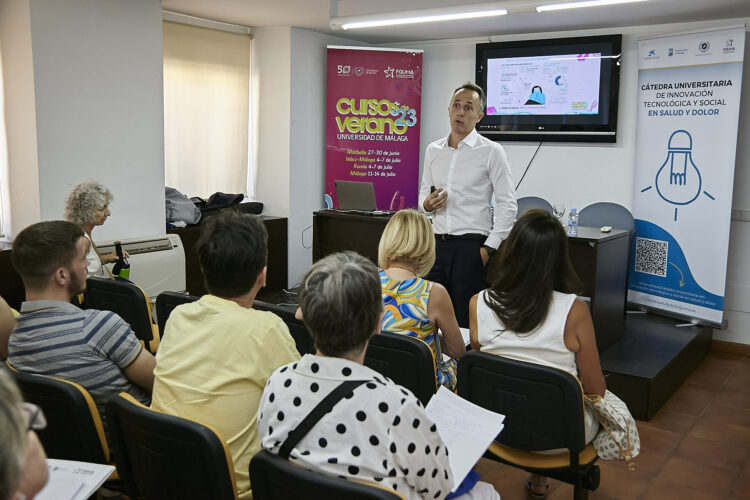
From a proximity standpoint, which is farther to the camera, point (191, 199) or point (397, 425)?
point (191, 199)

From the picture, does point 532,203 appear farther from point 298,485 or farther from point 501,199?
point 298,485

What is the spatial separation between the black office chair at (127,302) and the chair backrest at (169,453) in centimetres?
132

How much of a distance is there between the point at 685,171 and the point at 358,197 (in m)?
2.62

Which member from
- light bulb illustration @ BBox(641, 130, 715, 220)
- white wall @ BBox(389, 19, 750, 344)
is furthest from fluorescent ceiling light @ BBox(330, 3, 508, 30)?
light bulb illustration @ BBox(641, 130, 715, 220)

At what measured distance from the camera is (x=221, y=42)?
6289 millimetres

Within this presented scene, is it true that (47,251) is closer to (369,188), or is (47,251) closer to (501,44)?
(369,188)

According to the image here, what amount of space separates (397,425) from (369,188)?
14.1 ft

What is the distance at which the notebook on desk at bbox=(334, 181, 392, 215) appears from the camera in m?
5.50

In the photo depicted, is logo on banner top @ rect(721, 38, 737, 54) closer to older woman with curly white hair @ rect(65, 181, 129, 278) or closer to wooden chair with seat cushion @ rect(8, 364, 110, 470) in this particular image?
older woman with curly white hair @ rect(65, 181, 129, 278)

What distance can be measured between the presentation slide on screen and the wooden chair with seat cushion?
5.23 m

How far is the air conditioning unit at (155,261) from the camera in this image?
193 inches

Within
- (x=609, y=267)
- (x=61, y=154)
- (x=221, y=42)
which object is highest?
(x=221, y=42)

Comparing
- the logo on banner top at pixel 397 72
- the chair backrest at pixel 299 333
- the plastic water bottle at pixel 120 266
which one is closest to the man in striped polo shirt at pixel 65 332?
the chair backrest at pixel 299 333

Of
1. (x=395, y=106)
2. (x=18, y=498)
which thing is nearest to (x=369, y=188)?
(x=395, y=106)
